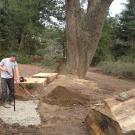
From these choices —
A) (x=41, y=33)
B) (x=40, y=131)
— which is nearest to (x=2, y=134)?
(x=40, y=131)

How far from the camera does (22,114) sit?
32.5 ft

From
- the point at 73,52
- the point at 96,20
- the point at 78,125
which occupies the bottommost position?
the point at 78,125

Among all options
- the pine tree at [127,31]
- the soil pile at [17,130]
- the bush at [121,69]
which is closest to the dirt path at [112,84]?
the bush at [121,69]

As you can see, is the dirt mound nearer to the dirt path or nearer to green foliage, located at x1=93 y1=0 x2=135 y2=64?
the dirt path

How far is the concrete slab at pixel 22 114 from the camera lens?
364 inches

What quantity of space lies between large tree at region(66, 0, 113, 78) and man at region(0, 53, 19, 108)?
586 cm

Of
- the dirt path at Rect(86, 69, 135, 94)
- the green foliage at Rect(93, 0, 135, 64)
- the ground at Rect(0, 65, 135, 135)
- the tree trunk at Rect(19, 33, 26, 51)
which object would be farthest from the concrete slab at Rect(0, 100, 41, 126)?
the tree trunk at Rect(19, 33, 26, 51)

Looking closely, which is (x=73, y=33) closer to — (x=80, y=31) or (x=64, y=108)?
(x=80, y=31)

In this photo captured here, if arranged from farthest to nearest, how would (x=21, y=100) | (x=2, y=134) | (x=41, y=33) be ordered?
(x=41, y=33) < (x=21, y=100) < (x=2, y=134)

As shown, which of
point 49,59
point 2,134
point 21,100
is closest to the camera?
point 2,134

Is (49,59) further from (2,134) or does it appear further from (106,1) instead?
(2,134)

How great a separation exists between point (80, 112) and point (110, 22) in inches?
1153

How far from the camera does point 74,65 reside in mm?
16734

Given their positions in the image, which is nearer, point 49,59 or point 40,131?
point 40,131
